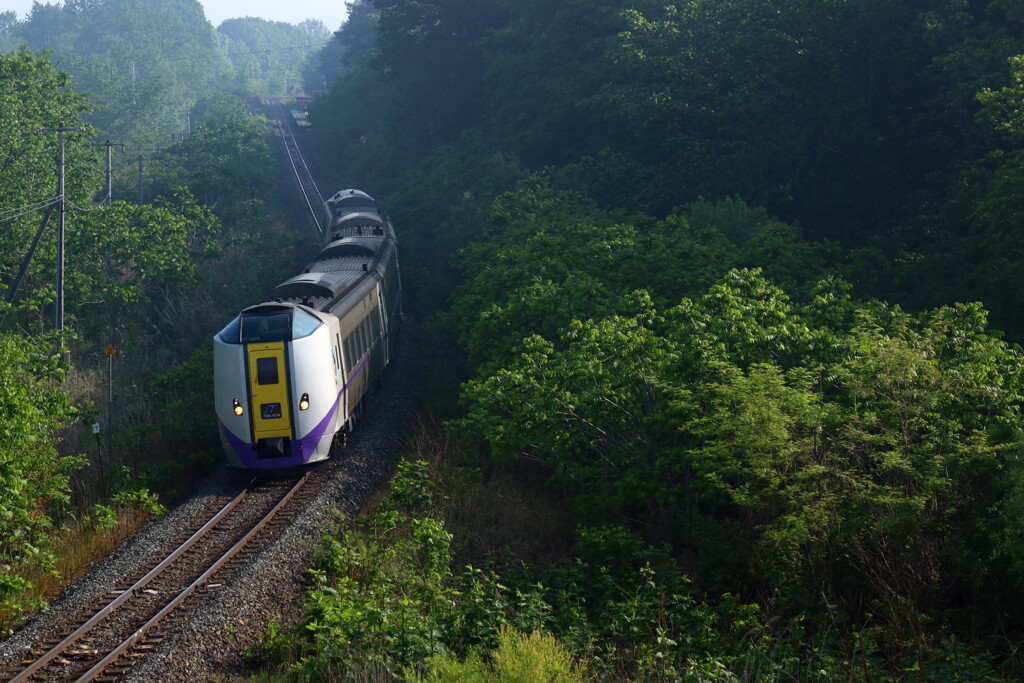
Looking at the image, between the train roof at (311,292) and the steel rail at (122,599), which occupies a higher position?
the train roof at (311,292)

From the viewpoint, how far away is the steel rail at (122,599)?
33.3 feet

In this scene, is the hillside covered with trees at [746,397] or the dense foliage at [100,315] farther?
the dense foliage at [100,315]

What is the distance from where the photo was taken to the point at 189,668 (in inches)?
395

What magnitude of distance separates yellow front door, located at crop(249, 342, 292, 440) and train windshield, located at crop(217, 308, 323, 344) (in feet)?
0.55

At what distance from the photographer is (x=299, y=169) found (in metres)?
67.9

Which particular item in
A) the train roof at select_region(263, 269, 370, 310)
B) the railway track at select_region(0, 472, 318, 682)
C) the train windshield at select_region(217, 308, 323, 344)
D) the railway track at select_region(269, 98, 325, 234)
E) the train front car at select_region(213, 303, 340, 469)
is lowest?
the railway track at select_region(0, 472, 318, 682)

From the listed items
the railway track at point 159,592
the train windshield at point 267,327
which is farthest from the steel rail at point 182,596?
the train windshield at point 267,327

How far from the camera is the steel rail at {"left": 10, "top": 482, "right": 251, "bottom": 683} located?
10.1 metres

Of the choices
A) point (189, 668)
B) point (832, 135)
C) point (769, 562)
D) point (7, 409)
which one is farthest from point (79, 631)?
point (832, 135)

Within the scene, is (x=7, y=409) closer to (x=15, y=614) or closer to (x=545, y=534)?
(x=15, y=614)

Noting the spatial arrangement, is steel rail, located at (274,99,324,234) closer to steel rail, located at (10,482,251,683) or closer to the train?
the train

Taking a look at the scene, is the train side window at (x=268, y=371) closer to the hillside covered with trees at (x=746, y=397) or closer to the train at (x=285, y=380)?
the train at (x=285, y=380)

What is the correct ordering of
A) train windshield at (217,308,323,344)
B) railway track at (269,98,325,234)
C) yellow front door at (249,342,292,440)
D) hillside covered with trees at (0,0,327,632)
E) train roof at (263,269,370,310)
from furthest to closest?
railway track at (269,98,325,234) → train roof at (263,269,370,310) → train windshield at (217,308,323,344) → yellow front door at (249,342,292,440) → hillside covered with trees at (0,0,327,632)

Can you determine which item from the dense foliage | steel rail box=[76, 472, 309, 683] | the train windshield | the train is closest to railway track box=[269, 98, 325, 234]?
the dense foliage
